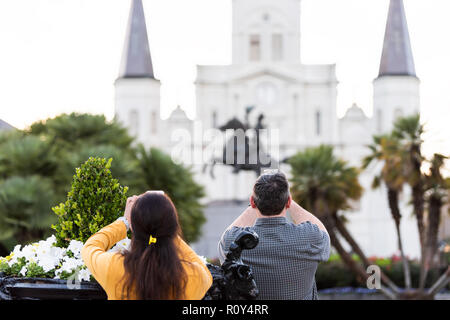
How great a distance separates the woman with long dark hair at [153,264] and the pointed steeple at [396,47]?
53.0 metres

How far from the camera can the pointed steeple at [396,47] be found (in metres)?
53.3

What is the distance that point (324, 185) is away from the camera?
79.6ft

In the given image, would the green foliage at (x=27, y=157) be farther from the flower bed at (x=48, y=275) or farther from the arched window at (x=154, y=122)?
the arched window at (x=154, y=122)

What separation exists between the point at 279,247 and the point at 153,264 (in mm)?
752

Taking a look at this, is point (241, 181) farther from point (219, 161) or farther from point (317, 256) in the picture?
point (317, 256)

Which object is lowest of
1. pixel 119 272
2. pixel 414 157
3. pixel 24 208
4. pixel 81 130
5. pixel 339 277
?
pixel 339 277

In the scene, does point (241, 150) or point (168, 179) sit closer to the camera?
point (241, 150)

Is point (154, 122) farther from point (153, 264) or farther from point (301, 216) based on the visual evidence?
point (153, 264)

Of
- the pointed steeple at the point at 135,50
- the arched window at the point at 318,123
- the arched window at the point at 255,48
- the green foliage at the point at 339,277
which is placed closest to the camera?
the green foliage at the point at 339,277

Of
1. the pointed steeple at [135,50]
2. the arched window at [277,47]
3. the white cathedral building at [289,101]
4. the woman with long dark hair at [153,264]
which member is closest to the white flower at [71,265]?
the woman with long dark hair at [153,264]

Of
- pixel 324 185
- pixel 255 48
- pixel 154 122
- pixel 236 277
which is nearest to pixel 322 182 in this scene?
pixel 324 185
